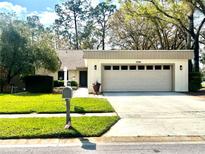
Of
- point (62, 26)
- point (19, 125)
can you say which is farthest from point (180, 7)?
point (62, 26)

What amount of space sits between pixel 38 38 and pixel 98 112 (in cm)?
1784

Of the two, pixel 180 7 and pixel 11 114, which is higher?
pixel 180 7

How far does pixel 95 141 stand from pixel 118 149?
38.4 inches

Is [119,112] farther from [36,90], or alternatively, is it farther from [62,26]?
[62,26]

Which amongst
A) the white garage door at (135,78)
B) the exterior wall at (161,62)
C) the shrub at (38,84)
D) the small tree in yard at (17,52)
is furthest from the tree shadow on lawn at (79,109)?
the small tree in yard at (17,52)

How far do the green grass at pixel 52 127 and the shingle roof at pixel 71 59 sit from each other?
2753cm

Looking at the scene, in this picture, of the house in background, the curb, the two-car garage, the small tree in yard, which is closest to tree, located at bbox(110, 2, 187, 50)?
the house in background

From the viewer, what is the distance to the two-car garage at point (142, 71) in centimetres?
2441

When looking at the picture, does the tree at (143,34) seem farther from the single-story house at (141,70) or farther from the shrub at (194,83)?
the single-story house at (141,70)

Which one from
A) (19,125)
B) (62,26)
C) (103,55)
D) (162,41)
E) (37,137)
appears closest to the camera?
(37,137)

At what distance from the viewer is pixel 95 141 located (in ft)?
27.6

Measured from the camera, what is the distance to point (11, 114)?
42.2 ft

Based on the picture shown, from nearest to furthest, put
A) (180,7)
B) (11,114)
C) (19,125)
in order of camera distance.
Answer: (19,125)
(11,114)
(180,7)

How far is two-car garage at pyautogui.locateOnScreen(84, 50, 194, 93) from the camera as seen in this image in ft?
80.1
